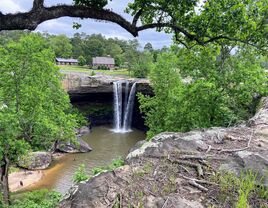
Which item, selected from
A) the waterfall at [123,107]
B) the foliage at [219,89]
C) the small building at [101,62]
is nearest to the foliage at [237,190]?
the foliage at [219,89]

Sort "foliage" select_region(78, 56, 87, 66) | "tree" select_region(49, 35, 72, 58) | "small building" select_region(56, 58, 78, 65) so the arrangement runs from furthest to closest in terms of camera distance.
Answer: "tree" select_region(49, 35, 72, 58) < "small building" select_region(56, 58, 78, 65) < "foliage" select_region(78, 56, 87, 66)

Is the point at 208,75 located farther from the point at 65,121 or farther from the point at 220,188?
the point at 220,188

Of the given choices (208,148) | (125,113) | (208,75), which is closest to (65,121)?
(208,75)

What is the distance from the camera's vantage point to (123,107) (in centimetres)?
3256

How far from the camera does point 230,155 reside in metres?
5.07

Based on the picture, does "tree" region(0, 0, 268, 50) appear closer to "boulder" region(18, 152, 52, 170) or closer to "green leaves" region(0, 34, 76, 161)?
"green leaves" region(0, 34, 76, 161)

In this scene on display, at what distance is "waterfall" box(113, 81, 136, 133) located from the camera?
1198 inches

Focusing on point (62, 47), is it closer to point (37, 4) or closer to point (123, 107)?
point (123, 107)

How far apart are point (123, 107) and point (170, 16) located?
90.4 ft

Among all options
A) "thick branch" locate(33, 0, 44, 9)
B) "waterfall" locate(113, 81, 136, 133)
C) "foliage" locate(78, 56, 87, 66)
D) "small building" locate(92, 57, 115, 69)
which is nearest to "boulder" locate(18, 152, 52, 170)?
"waterfall" locate(113, 81, 136, 133)

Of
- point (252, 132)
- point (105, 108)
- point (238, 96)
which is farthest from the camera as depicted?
point (105, 108)

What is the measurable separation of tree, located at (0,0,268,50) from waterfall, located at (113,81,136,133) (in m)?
24.8

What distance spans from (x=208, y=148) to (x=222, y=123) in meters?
7.05

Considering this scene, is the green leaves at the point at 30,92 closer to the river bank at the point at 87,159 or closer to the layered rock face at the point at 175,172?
the river bank at the point at 87,159
